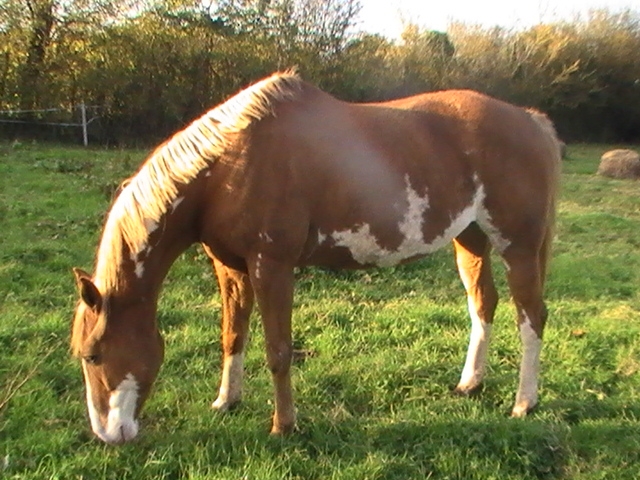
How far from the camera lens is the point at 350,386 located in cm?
405

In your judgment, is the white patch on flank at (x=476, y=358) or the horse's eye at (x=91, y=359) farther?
the white patch on flank at (x=476, y=358)

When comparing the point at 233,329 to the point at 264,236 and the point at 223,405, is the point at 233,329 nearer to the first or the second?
the point at 223,405

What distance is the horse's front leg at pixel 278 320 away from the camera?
3291 mm

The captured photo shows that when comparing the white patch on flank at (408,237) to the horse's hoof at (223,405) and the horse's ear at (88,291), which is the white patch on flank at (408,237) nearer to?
the horse's hoof at (223,405)

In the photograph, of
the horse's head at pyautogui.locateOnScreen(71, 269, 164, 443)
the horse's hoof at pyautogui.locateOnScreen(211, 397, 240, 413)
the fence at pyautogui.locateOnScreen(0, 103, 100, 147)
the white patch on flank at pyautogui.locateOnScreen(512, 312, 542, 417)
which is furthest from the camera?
the fence at pyautogui.locateOnScreen(0, 103, 100, 147)

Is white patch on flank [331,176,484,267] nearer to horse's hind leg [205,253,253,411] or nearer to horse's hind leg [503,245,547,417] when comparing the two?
horse's hind leg [503,245,547,417]

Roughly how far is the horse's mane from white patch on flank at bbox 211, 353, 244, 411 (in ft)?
3.23

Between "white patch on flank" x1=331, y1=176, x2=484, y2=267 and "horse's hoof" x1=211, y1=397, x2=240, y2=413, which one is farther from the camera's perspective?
"horse's hoof" x1=211, y1=397, x2=240, y2=413

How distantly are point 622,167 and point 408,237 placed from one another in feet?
49.6

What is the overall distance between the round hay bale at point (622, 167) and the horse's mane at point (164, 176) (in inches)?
615

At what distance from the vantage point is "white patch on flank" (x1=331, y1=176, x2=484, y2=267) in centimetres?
353

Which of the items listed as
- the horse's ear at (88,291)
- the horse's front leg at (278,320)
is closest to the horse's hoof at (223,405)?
the horse's front leg at (278,320)

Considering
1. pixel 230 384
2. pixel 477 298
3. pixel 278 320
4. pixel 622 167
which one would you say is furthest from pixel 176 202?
pixel 622 167

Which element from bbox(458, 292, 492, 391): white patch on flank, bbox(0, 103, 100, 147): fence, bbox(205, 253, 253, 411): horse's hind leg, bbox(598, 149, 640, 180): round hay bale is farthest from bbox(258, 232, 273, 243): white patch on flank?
bbox(598, 149, 640, 180): round hay bale
